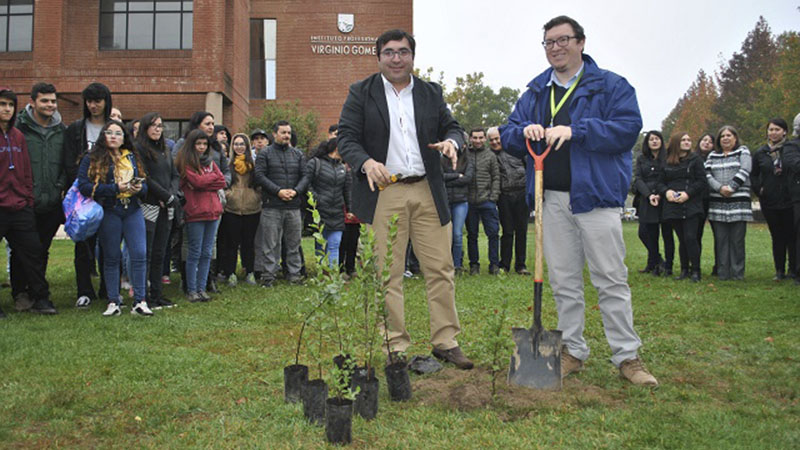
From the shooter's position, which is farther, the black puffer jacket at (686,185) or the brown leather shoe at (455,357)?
the black puffer jacket at (686,185)

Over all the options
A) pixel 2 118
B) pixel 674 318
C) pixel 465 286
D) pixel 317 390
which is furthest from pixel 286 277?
pixel 317 390

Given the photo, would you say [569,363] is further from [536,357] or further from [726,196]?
[726,196]

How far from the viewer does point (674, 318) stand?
6.43 meters

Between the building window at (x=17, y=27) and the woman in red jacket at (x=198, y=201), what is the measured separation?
23.5 meters

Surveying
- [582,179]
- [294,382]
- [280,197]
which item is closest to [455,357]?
[294,382]

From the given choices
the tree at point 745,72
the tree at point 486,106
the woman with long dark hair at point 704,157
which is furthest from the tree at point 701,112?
the woman with long dark hair at point 704,157

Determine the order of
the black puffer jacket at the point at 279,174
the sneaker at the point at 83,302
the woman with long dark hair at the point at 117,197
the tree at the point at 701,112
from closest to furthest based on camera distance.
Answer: the woman with long dark hair at the point at 117,197
the sneaker at the point at 83,302
the black puffer jacket at the point at 279,174
the tree at the point at 701,112

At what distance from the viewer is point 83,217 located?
6.11 meters

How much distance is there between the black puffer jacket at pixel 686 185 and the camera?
30.3ft

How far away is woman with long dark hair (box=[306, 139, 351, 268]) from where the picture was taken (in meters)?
9.34

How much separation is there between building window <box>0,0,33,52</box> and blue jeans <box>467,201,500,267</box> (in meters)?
24.3

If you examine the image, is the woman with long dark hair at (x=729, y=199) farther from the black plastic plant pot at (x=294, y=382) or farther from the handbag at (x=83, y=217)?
the handbag at (x=83, y=217)

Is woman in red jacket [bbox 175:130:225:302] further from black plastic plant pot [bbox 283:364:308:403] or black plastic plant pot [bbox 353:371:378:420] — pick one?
black plastic plant pot [bbox 353:371:378:420]

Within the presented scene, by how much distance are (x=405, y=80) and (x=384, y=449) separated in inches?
106
